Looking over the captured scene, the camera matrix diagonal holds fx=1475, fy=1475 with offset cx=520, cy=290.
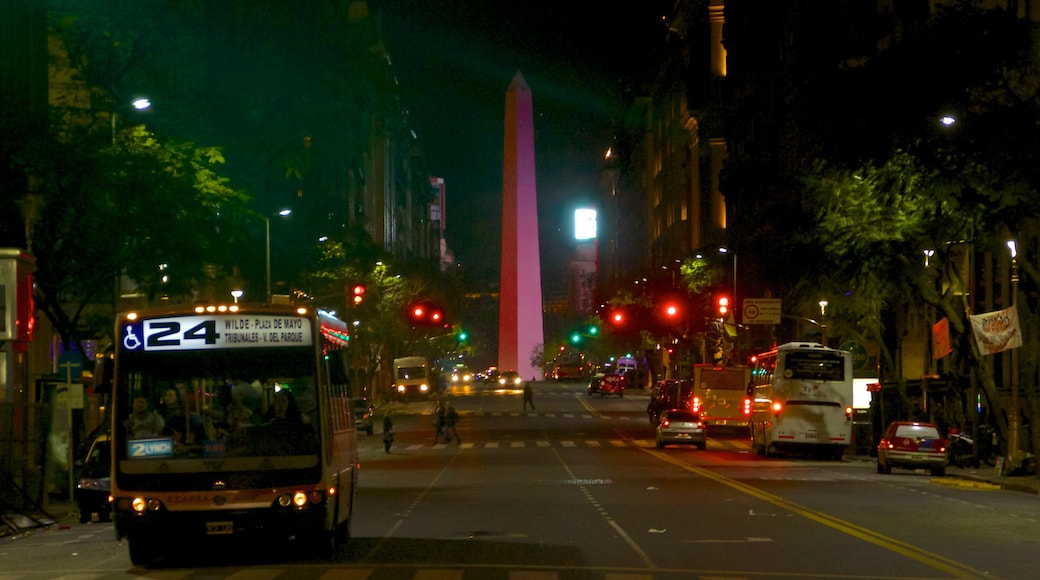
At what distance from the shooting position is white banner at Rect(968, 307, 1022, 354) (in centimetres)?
3531

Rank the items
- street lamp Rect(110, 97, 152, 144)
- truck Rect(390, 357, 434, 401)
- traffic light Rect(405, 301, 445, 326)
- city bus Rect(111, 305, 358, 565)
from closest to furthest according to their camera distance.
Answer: city bus Rect(111, 305, 358, 565)
street lamp Rect(110, 97, 152, 144)
traffic light Rect(405, 301, 445, 326)
truck Rect(390, 357, 434, 401)

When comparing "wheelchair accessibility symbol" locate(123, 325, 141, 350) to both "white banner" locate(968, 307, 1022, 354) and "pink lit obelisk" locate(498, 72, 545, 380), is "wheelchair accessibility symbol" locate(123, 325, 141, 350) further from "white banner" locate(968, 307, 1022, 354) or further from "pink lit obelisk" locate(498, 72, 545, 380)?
"pink lit obelisk" locate(498, 72, 545, 380)

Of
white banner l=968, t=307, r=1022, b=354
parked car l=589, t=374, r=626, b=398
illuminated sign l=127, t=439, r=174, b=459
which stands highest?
white banner l=968, t=307, r=1022, b=354

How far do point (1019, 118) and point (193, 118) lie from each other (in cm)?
1927

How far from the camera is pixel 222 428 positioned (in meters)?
16.5

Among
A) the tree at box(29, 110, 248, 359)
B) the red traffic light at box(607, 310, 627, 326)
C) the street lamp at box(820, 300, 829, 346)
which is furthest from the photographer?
the red traffic light at box(607, 310, 627, 326)

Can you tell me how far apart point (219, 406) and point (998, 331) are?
24.2 meters

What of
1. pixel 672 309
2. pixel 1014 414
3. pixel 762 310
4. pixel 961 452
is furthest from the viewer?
pixel 672 309

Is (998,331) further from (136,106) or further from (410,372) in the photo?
(410,372)

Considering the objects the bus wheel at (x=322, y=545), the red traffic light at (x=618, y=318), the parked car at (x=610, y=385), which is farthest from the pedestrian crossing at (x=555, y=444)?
the parked car at (x=610, y=385)

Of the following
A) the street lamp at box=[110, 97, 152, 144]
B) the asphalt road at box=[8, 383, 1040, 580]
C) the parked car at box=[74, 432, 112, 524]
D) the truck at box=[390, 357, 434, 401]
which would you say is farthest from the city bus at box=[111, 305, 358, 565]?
the truck at box=[390, 357, 434, 401]

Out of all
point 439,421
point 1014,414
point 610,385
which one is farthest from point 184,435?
point 610,385

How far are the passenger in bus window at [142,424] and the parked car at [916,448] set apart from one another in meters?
24.9

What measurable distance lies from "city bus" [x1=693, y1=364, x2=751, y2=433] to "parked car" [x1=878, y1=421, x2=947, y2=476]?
958 inches
